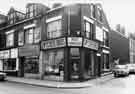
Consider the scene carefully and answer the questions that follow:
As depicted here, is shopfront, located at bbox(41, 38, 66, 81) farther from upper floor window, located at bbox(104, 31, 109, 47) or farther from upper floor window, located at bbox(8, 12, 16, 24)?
upper floor window, located at bbox(104, 31, 109, 47)

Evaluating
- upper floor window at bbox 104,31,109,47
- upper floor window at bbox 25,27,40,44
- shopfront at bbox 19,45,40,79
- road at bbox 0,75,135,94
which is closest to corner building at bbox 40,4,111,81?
A: shopfront at bbox 19,45,40,79

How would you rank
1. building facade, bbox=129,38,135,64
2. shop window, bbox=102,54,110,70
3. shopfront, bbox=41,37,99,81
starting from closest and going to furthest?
shopfront, bbox=41,37,99,81 < shop window, bbox=102,54,110,70 < building facade, bbox=129,38,135,64

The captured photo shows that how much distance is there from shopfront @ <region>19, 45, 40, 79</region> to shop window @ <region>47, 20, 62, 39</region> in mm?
2493

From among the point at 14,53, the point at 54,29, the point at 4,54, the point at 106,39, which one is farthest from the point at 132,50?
the point at 4,54

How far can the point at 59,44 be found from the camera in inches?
604

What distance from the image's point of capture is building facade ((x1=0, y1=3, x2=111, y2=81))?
15.0m

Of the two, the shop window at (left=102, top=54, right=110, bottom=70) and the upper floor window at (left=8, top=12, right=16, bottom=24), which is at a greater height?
the upper floor window at (left=8, top=12, right=16, bottom=24)

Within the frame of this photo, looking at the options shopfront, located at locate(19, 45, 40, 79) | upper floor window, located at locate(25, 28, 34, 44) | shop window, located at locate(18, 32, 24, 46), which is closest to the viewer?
shopfront, located at locate(19, 45, 40, 79)

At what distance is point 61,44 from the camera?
49.7ft

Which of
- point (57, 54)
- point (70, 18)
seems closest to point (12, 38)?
point (57, 54)

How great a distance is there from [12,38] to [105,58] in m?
15.2

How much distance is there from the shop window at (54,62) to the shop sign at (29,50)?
155 cm

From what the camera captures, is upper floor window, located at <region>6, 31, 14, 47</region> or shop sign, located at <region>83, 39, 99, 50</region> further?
upper floor window, located at <region>6, 31, 14, 47</region>

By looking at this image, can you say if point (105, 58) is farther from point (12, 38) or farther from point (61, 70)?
point (12, 38)
